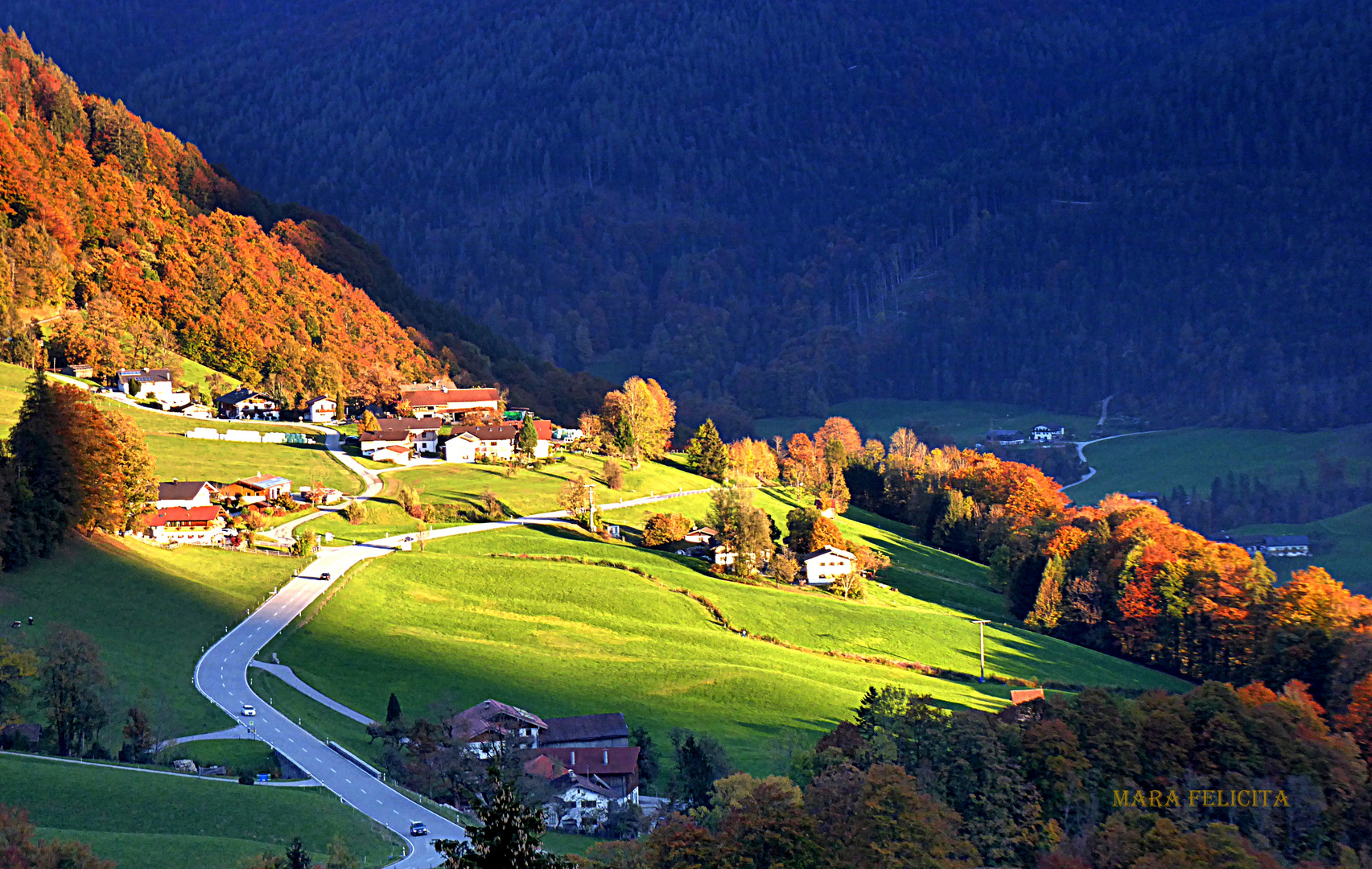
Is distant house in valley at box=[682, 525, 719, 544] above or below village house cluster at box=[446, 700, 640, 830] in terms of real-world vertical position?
above

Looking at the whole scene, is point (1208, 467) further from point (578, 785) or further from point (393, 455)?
point (578, 785)

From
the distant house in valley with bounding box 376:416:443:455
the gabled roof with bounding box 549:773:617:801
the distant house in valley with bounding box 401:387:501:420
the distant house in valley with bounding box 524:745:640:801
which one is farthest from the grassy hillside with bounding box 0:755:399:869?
the distant house in valley with bounding box 401:387:501:420

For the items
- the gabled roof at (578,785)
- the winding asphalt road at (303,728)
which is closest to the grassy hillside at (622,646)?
the winding asphalt road at (303,728)

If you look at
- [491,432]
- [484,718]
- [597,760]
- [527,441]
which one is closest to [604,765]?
[597,760]

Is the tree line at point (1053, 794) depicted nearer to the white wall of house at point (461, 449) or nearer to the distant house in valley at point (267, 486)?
the distant house in valley at point (267, 486)

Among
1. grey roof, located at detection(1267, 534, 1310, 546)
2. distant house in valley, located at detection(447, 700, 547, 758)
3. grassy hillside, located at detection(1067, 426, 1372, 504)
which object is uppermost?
grassy hillside, located at detection(1067, 426, 1372, 504)

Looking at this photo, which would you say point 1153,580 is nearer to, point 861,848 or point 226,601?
point 861,848

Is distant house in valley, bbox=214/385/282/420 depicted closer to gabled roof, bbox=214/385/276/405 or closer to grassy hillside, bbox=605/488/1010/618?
gabled roof, bbox=214/385/276/405
